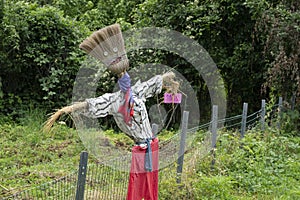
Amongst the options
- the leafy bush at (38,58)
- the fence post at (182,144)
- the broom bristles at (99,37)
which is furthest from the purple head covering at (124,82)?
the leafy bush at (38,58)

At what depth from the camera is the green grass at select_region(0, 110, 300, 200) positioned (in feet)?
14.3

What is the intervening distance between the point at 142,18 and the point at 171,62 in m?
1.01

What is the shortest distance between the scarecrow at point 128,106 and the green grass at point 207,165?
3.60ft

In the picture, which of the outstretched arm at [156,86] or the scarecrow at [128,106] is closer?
the scarecrow at [128,106]

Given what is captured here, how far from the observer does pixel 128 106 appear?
9.33ft

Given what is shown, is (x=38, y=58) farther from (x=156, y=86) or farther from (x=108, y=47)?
(x=108, y=47)

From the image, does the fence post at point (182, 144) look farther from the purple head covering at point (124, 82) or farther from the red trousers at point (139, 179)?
the purple head covering at point (124, 82)

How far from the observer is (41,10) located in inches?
320

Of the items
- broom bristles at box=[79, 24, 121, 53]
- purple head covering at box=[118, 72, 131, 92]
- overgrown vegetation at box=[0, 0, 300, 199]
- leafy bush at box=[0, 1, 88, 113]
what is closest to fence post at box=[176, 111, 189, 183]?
overgrown vegetation at box=[0, 0, 300, 199]

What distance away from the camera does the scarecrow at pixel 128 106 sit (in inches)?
109

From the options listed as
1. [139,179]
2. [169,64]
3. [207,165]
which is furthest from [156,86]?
[169,64]

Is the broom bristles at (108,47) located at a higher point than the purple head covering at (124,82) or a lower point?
higher

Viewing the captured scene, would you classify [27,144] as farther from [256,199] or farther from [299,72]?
[299,72]

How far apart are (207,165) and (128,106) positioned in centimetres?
238
